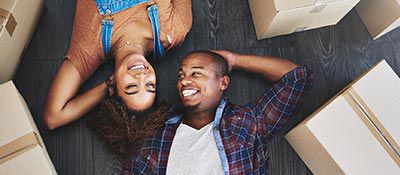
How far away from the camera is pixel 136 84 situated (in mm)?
1479

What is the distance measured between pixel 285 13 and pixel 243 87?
318 mm

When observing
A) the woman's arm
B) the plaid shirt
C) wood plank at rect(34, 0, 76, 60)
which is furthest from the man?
wood plank at rect(34, 0, 76, 60)

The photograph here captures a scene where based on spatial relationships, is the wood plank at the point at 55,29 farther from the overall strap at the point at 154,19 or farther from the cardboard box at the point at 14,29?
the overall strap at the point at 154,19

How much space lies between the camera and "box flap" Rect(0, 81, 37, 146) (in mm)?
1388

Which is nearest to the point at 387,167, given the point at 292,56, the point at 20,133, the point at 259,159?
the point at 259,159

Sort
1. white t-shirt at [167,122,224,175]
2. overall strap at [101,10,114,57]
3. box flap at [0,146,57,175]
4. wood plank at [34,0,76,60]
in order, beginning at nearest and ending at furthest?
box flap at [0,146,57,175], white t-shirt at [167,122,224,175], overall strap at [101,10,114,57], wood plank at [34,0,76,60]

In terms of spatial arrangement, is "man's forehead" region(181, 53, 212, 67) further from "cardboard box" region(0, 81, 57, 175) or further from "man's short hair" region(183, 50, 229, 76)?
"cardboard box" region(0, 81, 57, 175)

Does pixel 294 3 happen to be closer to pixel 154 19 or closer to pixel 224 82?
pixel 224 82

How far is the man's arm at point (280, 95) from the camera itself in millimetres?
1578

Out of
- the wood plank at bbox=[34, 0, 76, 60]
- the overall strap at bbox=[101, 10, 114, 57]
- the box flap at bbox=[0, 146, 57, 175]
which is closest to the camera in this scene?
the box flap at bbox=[0, 146, 57, 175]

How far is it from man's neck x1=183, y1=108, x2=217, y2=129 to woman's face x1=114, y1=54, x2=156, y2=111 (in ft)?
0.42

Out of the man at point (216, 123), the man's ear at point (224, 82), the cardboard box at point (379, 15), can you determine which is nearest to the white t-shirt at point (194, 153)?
the man at point (216, 123)

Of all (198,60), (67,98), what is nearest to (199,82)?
(198,60)

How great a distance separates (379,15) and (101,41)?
0.88 m
